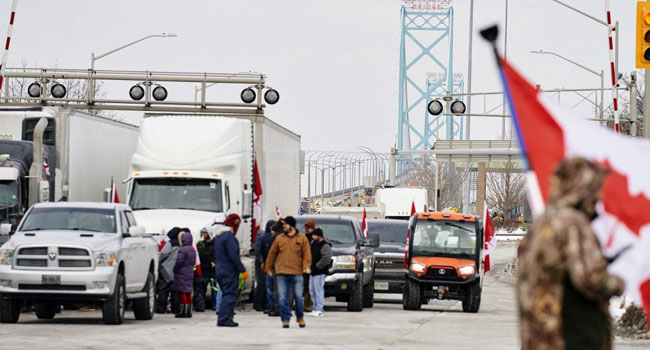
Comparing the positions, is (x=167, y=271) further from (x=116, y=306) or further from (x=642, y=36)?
(x=642, y=36)

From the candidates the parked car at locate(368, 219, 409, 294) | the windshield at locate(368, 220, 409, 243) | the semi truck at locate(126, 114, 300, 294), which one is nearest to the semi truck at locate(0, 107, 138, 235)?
the semi truck at locate(126, 114, 300, 294)

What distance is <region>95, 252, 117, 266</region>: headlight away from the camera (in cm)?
2084

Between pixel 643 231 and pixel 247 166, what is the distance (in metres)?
20.4

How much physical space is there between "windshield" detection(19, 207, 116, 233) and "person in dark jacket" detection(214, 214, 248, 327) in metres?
1.83

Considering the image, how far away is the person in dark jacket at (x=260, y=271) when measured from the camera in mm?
24859

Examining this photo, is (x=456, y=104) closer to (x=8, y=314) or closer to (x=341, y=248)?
(x=341, y=248)

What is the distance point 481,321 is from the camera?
84.4 ft

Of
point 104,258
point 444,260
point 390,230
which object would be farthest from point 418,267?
point 104,258

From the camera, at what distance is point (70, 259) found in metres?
20.8

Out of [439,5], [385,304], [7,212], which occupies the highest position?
[439,5]

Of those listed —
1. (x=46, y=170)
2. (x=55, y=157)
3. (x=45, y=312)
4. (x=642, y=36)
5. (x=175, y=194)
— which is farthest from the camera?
(x=175, y=194)

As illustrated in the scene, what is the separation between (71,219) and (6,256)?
1286 millimetres

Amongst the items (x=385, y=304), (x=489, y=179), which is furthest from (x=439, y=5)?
(x=385, y=304)

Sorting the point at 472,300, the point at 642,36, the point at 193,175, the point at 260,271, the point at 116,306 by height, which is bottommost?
the point at 472,300
